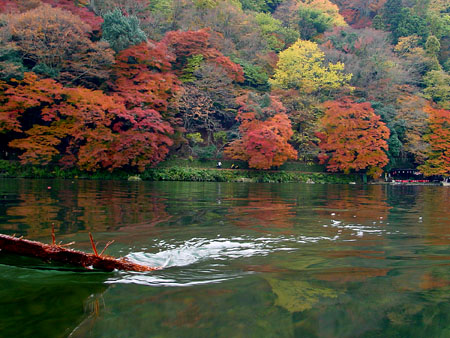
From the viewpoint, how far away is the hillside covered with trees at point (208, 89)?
2001 cm

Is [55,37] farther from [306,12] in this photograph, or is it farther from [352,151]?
[306,12]

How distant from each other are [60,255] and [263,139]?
21.8m

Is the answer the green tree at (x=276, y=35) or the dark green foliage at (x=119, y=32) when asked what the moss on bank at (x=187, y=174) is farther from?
the green tree at (x=276, y=35)

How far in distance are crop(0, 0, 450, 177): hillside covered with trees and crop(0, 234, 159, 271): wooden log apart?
60.3ft

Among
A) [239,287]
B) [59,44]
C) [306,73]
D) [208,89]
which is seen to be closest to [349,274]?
[239,287]

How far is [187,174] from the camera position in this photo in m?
23.3

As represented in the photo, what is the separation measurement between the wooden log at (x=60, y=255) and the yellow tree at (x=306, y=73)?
95.8 feet

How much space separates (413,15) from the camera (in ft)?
141

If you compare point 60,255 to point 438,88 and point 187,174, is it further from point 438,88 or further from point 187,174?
point 438,88

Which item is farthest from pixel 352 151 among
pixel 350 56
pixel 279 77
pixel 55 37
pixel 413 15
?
pixel 413 15

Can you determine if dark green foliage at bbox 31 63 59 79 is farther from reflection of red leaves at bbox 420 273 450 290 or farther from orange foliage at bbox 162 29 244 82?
reflection of red leaves at bbox 420 273 450 290

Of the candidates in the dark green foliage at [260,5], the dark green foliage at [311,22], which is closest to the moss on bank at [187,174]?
the dark green foliage at [311,22]

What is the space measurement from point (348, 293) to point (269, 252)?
1.32 meters

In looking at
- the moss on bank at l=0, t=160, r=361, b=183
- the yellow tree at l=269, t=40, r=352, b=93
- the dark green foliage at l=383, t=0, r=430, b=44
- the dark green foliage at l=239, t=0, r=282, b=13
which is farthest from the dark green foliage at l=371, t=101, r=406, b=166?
the dark green foliage at l=239, t=0, r=282, b=13
